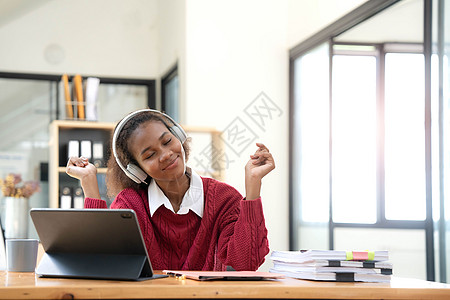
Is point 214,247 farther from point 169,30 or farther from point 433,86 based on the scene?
point 169,30

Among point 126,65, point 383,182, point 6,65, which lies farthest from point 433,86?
point 6,65

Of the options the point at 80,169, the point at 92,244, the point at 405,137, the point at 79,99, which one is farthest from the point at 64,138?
the point at 92,244

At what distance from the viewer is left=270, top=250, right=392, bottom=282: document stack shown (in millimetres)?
1504

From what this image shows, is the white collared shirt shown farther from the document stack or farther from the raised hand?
the document stack

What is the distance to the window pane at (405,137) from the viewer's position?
3615mm

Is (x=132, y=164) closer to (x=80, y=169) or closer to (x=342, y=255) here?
(x=80, y=169)

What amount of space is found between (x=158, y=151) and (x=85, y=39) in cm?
474

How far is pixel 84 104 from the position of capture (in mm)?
5078

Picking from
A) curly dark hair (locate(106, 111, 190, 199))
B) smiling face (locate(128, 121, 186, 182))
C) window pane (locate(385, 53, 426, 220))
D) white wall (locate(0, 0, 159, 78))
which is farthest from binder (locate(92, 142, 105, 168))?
smiling face (locate(128, 121, 186, 182))

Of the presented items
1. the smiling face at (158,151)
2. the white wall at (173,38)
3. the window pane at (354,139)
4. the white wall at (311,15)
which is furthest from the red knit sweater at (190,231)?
the white wall at (173,38)

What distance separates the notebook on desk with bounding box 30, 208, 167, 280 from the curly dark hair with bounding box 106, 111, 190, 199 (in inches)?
19.0

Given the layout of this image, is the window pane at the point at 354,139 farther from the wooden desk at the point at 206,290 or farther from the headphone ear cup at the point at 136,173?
the wooden desk at the point at 206,290

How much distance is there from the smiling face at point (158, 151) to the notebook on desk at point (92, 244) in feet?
1.40

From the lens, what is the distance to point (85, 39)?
6.41 m
